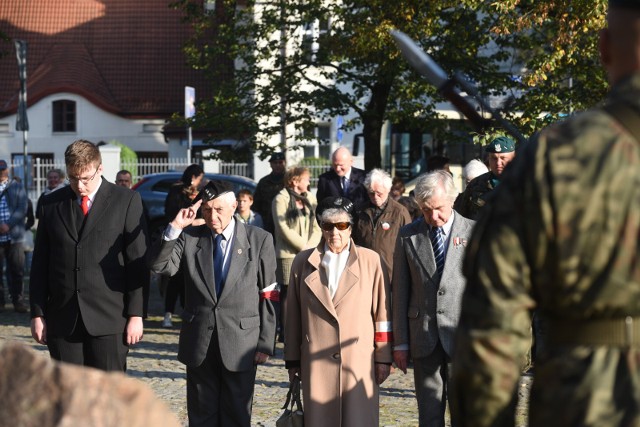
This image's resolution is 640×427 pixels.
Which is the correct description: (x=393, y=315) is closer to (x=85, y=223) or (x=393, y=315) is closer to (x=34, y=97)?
(x=85, y=223)

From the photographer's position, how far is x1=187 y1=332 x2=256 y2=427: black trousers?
24.3ft

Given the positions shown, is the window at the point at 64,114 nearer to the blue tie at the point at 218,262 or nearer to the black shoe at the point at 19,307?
the black shoe at the point at 19,307

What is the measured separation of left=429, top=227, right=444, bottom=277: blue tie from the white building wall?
141 ft

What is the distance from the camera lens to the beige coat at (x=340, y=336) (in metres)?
7.14

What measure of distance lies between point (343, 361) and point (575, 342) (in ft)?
14.5

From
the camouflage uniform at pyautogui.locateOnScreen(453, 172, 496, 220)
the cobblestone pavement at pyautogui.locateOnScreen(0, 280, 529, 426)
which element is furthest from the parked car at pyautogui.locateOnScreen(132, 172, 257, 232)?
the camouflage uniform at pyautogui.locateOnScreen(453, 172, 496, 220)

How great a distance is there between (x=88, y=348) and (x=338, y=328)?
5.20 ft

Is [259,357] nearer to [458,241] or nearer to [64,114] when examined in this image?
[458,241]

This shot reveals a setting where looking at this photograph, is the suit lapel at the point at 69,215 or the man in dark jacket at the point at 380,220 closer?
the suit lapel at the point at 69,215

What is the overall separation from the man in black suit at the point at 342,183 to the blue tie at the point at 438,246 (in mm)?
5603

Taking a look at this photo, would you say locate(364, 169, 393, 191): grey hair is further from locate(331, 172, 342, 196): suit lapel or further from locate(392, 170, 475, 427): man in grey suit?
locate(392, 170, 475, 427): man in grey suit

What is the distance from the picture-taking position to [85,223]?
24.3 feet

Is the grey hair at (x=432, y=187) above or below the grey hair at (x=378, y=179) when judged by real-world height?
below

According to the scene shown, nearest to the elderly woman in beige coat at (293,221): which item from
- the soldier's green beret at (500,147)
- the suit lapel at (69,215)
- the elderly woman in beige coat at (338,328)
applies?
the soldier's green beret at (500,147)
